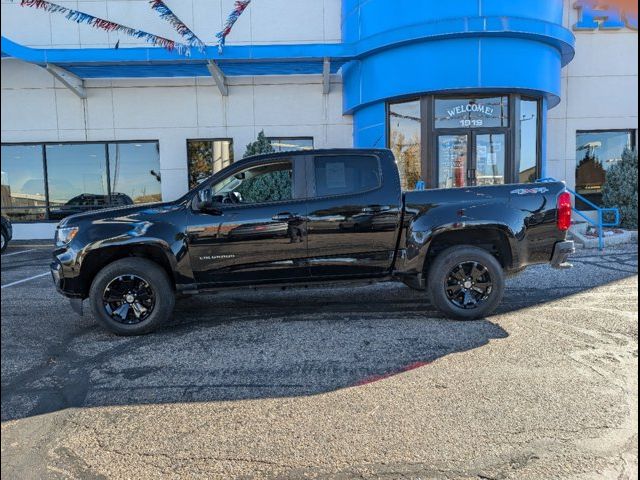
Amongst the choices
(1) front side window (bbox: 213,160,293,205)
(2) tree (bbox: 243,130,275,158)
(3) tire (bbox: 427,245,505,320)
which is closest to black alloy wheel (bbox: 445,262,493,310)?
(3) tire (bbox: 427,245,505,320)

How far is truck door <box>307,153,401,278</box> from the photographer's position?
5.21 metres

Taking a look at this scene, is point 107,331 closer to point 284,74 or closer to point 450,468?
point 450,468

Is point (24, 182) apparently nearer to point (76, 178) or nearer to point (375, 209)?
point (76, 178)

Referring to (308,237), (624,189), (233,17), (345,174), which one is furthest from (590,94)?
(308,237)

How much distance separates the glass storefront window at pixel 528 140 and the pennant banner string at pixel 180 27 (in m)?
7.69

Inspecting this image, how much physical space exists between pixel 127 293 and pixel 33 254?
8031 mm

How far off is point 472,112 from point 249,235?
761 cm

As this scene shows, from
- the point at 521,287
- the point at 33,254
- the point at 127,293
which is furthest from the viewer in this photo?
the point at 33,254

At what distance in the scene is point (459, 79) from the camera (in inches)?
407

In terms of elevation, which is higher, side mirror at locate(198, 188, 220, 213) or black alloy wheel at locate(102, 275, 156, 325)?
side mirror at locate(198, 188, 220, 213)

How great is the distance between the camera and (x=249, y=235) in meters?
5.11

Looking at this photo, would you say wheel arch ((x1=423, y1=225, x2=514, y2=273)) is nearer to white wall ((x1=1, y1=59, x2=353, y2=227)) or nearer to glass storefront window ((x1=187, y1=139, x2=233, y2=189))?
white wall ((x1=1, y1=59, x2=353, y2=227))

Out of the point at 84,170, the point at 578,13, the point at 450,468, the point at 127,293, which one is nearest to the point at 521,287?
the point at 450,468

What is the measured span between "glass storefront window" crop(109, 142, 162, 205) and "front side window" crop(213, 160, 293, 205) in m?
9.04
